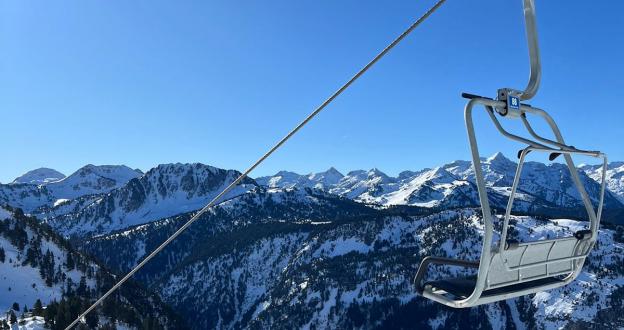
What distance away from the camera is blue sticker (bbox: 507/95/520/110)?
6941 millimetres

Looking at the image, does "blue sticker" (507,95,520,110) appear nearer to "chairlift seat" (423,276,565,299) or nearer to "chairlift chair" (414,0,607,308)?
"chairlift chair" (414,0,607,308)

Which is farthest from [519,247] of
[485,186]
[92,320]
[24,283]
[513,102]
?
[24,283]

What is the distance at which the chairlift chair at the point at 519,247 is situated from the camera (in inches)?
267

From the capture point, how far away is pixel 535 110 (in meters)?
7.40

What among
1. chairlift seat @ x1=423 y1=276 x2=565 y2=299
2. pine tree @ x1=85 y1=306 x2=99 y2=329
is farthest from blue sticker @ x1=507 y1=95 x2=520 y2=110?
pine tree @ x1=85 y1=306 x2=99 y2=329

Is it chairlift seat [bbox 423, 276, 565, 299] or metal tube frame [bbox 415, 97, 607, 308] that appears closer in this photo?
metal tube frame [bbox 415, 97, 607, 308]

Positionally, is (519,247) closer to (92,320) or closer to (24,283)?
(92,320)

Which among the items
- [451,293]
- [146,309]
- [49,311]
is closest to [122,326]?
[49,311]

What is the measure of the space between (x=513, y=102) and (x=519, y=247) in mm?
2077

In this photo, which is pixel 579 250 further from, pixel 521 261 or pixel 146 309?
pixel 146 309

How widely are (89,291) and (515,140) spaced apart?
20903 cm

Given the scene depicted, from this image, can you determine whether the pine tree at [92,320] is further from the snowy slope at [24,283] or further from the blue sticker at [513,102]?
the blue sticker at [513,102]

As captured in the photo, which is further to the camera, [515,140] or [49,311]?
[49,311]

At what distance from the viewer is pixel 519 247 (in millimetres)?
7199
